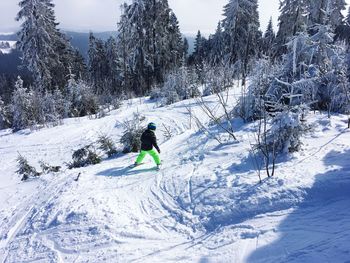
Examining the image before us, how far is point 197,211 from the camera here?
5.04 m

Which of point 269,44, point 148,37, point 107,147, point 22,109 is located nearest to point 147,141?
point 107,147

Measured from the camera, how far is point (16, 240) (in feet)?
16.8

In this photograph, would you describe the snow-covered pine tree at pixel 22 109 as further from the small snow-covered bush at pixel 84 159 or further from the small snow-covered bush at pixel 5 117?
the small snow-covered bush at pixel 84 159

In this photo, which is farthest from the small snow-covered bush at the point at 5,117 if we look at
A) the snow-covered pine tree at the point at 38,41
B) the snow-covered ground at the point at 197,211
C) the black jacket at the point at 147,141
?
the black jacket at the point at 147,141

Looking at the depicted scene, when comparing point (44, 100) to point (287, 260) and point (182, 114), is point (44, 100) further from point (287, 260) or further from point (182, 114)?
point (287, 260)

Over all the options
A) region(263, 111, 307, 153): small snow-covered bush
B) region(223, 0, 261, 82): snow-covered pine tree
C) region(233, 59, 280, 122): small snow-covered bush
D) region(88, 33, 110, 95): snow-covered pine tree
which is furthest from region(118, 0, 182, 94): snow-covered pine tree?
region(263, 111, 307, 153): small snow-covered bush

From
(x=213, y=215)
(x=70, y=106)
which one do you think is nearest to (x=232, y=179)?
(x=213, y=215)

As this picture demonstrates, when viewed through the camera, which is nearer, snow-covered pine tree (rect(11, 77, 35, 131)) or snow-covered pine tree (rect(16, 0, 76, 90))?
snow-covered pine tree (rect(11, 77, 35, 131))

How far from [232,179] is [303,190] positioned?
1.27 metres

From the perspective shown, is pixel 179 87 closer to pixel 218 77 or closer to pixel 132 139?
pixel 218 77

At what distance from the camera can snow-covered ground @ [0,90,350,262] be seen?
4055 millimetres

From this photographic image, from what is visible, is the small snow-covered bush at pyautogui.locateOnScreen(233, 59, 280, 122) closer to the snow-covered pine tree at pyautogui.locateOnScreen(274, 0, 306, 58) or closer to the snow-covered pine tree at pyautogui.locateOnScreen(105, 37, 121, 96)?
the snow-covered pine tree at pyautogui.locateOnScreen(274, 0, 306, 58)

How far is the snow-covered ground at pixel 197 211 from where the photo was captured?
4.05 metres

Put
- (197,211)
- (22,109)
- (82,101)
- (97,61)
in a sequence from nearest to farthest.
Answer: (197,211), (22,109), (82,101), (97,61)
